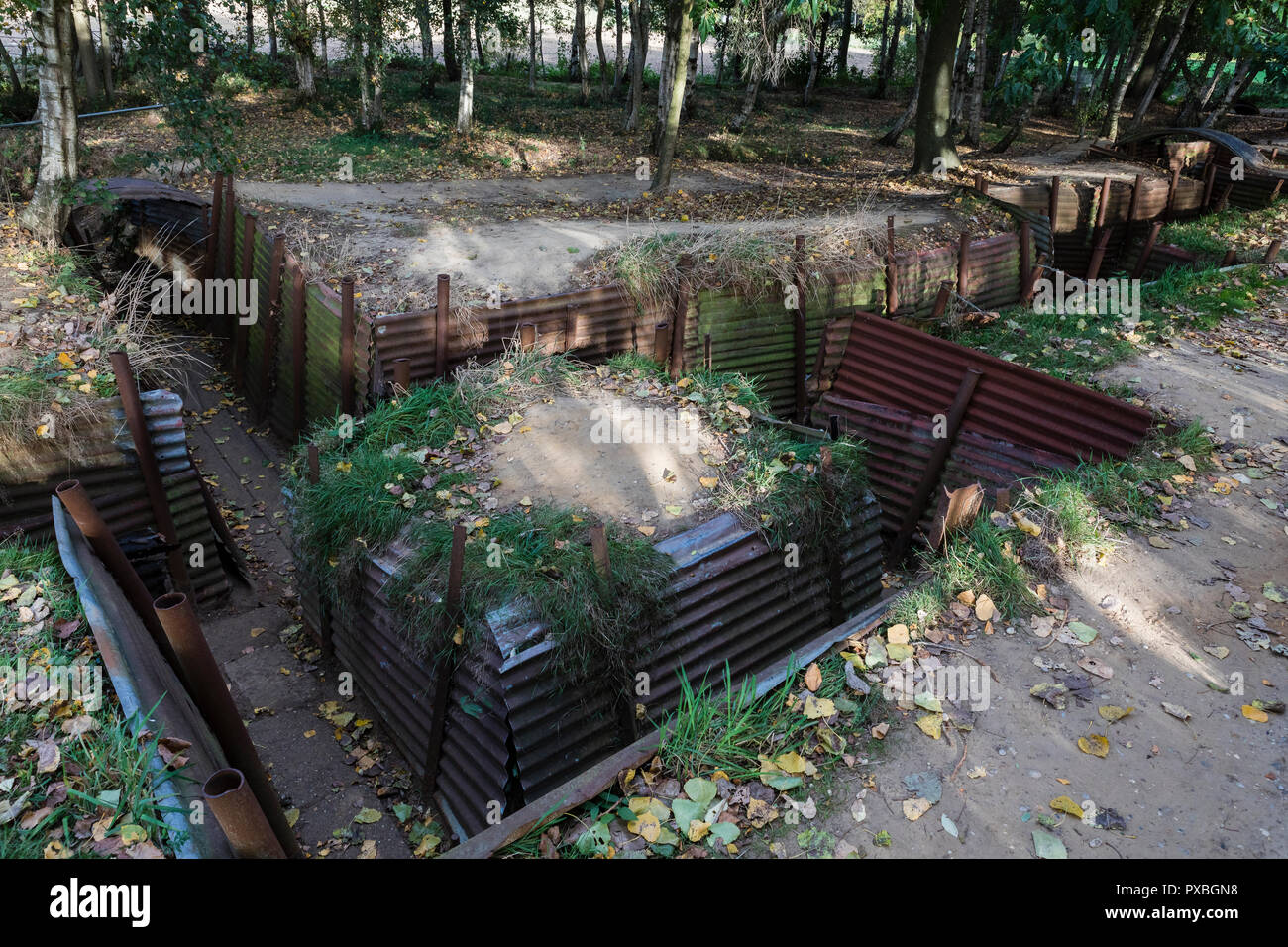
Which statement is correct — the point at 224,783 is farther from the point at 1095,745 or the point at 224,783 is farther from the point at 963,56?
the point at 963,56

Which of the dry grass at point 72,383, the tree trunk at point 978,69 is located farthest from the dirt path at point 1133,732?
the tree trunk at point 978,69

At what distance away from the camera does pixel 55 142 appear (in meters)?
10.3

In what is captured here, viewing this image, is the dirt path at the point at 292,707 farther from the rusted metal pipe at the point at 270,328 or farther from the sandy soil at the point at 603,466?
the sandy soil at the point at 603,466

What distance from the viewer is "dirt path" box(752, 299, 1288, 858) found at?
3.69 metres

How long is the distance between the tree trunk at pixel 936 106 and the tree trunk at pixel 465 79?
965 cm

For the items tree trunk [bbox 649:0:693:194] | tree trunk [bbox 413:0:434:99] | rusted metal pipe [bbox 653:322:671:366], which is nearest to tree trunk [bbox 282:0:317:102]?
tree trunk [bbox 413:0:434:99]

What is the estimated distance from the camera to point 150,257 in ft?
38.2

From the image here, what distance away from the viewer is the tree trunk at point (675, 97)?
13.2 meters

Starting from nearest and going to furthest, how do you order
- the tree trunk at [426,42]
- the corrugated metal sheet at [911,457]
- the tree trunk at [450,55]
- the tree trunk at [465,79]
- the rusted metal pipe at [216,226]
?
the corrugated metal sheet at [911,457]
the rusted metal pipe at [216,226]
the tree trunk at [465,79]
the tree trunk at [426,42]
the tree trunk at [450,55]

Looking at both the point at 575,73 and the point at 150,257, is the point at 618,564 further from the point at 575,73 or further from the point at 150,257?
the point at 575,73

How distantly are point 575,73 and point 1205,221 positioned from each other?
22.3 m

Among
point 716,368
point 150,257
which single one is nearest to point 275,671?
point 716,368

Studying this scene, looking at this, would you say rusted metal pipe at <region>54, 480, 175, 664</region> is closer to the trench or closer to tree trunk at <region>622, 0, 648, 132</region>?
the trench

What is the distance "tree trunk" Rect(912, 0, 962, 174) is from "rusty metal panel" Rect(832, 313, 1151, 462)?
32.8 ft
